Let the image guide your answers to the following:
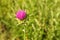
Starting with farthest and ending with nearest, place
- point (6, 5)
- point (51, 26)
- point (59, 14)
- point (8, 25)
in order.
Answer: point (6, 5)
point (8, 25)
point (59, 14)
point (51, 26)

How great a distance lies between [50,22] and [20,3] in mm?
498

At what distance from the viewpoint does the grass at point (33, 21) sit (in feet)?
6.26

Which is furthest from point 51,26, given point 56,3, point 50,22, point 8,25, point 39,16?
point 8,25

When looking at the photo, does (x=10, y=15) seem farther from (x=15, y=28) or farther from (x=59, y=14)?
(x=59, y=14)

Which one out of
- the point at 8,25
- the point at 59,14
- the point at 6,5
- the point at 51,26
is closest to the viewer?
the point at 51,26

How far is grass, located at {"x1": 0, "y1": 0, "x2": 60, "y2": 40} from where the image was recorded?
1.91 m

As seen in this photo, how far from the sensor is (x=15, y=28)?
6.89 ft

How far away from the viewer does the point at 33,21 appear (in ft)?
6.55

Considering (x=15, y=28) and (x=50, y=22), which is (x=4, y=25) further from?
(x=50, y=22)

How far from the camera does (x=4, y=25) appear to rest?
223 cm

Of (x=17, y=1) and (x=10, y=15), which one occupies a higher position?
(x=17, y=1)

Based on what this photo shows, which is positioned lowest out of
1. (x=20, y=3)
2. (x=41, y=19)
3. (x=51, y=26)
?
(x=51, y=26)

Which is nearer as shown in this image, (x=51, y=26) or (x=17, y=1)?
(x=51, y=26)

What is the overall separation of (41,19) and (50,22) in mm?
108
